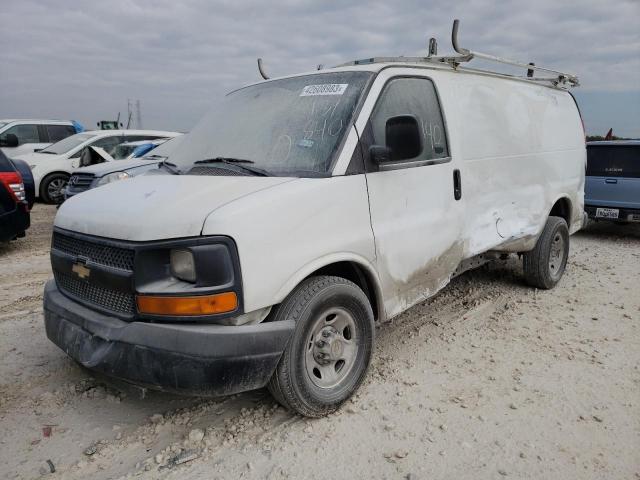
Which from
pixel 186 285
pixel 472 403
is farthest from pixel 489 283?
pixel 186 285

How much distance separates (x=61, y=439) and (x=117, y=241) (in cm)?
120

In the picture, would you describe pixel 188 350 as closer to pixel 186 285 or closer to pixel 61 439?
pixel 186 285

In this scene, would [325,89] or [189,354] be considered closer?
[189,354]

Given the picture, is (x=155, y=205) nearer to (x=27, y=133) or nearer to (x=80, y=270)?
(x=80, y=270)

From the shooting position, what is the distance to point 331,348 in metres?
2.94

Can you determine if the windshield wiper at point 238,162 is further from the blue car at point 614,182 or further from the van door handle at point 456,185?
the blue car at point 614,182

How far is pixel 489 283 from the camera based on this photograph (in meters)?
5.55

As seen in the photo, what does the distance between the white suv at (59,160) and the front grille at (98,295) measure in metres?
9.09

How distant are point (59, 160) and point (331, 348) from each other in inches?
436

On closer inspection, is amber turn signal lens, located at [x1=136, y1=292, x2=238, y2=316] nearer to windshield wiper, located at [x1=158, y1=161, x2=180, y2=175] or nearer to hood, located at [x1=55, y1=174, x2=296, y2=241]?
hood, located at [x1=55, y1=174, x2=296, y2=241]

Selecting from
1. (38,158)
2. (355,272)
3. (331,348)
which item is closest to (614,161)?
(355,272)

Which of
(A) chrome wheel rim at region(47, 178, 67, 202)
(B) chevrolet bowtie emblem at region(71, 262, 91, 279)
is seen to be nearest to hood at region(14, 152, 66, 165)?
(A) chrome wheel rim at region(47, 178, 67, 202)

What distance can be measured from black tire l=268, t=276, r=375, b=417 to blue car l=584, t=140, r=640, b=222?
6.64m

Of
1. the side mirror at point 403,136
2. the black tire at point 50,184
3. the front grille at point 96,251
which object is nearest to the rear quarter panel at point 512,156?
the side mirror at point 403,136
